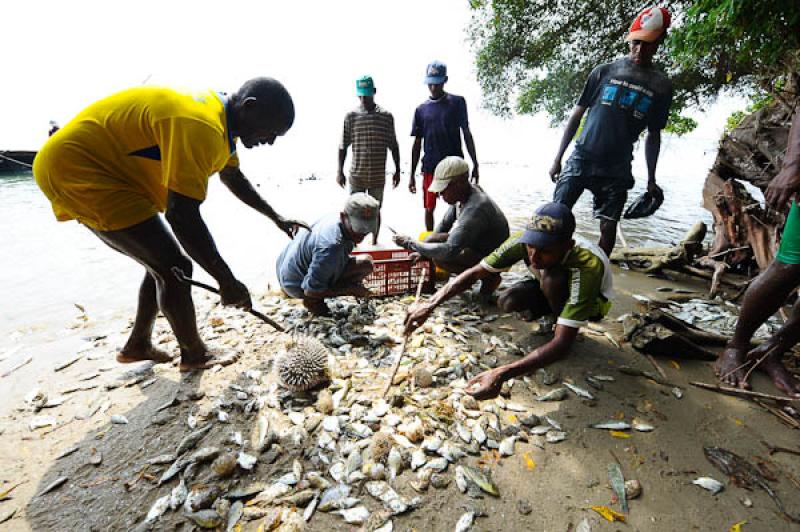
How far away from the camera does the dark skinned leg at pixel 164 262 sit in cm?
215

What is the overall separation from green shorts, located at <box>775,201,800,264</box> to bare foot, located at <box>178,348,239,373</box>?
12.7 feet

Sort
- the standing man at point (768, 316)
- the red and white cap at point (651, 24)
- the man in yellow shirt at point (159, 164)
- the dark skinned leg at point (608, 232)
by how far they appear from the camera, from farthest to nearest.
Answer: the dark skinned leg at point (608, 232), the red and white cap at point (651, 24), the standing man at point (768, 316), the man in yellow shirt at point (159, 164)

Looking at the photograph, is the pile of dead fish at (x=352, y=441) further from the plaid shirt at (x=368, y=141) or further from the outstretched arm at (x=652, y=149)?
the plaid shirt at (x=368, y=141)

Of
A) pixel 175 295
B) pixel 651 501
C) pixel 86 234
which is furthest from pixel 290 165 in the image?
pixel 651 501

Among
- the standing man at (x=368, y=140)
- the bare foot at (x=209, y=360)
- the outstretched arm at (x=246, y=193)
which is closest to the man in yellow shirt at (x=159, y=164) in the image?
the bare foot at (x=209, y=360)

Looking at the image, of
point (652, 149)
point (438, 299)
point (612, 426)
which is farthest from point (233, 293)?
point (652, 149)

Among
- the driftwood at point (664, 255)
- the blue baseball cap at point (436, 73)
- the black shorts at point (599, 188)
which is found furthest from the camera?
the driftwood at point (664, 255)

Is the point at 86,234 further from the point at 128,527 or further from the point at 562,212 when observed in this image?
the point at 562,212

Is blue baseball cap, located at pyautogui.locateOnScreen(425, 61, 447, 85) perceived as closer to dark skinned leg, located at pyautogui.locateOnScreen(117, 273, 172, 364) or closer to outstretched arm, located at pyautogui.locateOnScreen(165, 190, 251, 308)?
outstretched arm, located at pyautogui.locateOnScreen(165, 190, 251, 308)

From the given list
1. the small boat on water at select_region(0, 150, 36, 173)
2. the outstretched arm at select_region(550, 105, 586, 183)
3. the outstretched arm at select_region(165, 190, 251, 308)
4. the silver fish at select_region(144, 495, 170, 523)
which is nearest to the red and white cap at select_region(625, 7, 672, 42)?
the outstretched arm at select_region(550, 105, 586, 183)

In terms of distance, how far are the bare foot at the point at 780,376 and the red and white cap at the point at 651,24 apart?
9.33 ft

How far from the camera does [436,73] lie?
4516mm

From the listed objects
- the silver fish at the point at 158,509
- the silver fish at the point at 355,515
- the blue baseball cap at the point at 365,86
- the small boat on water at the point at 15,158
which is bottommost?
the small boat on water at the point at 15,158

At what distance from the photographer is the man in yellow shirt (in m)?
1.84
